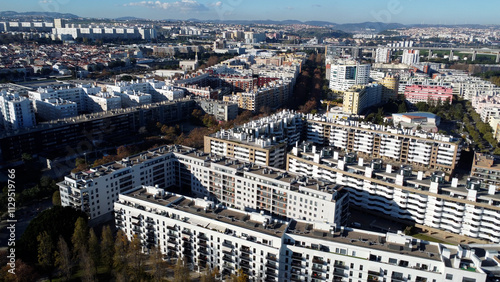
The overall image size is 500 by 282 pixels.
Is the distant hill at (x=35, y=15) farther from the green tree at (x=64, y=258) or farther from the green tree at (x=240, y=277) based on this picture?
the green tree at (x=240, y=277)

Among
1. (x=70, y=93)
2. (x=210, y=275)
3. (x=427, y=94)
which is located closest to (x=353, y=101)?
(x=427, y=94)

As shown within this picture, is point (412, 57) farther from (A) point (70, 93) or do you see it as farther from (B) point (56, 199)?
(B) point (56, 199)

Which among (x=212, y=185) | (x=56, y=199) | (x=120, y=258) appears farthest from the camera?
(x=212, y=185)

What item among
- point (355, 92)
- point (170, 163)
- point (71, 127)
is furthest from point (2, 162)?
point (355, 92)

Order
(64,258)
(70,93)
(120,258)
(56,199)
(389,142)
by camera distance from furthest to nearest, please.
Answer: (70,93) → (389,142) → (56,199) → (120,258) → (64,258)

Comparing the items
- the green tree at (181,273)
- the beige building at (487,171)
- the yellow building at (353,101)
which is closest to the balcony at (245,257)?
the green tree at (181,273)

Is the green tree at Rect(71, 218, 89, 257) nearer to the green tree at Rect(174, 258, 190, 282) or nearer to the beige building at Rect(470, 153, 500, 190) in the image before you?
the green tree at Rect(174, 258, 190, 282)

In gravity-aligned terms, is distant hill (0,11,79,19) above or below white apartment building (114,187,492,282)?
above

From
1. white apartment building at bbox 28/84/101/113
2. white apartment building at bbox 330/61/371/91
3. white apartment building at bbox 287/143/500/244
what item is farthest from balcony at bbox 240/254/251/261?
white apartment building at bbox 330/61/371/91
